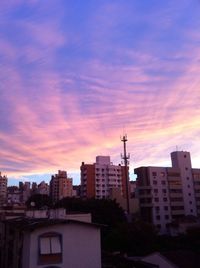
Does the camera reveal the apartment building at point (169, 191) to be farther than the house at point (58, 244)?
Yes

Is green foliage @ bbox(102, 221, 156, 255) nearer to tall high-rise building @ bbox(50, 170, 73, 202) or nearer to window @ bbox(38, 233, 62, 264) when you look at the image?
window @ bbox(38, 233, 62, 264)

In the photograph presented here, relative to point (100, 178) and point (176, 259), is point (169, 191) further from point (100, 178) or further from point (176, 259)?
point (176, 259)

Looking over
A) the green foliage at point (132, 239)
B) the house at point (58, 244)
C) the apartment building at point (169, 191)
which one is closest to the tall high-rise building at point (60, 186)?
the apartment building at point (169, 191)

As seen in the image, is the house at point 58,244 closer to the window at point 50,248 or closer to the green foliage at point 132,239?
the window at point 50,248

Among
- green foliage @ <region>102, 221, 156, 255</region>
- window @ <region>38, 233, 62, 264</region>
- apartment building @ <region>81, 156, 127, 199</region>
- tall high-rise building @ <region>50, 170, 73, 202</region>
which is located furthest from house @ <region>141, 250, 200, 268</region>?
tall high-rise building @ <region>50, 170, 73, 202</region>

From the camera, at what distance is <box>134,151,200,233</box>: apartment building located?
82.1 metres

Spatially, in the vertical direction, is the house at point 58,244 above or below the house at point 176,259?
above

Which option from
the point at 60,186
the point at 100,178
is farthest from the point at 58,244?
the point at 60,186

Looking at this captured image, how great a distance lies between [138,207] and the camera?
8119 cm

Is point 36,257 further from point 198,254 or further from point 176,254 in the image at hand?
point 198,254

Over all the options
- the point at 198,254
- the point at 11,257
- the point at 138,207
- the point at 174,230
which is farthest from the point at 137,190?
the point at 11,257

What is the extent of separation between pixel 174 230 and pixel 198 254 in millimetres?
43079

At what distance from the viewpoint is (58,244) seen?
78.0 feet

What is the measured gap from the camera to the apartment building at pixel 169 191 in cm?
8212
